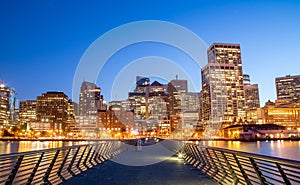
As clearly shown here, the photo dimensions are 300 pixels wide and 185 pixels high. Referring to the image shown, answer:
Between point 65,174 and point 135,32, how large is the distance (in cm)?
999

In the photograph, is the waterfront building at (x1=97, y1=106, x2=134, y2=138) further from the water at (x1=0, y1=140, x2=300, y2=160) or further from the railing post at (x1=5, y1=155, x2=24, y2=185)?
the railing post at (x1=5, y1=155, x2=24, y2=185)

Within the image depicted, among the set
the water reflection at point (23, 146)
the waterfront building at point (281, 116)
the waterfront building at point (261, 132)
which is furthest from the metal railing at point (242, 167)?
the waterfront building at point (281, 116)

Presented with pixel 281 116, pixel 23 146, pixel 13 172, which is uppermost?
pixel 281 116

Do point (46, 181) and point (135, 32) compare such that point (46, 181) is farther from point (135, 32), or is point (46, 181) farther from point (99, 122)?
point (99, 122)

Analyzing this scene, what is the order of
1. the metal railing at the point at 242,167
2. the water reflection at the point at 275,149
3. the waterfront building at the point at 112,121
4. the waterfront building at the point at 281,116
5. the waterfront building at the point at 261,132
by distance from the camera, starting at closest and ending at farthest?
the metal railing at the point at 242,167, the water reflection at the point at 275,149, the waterfront building at the point at 261,132, the waterfront building at the point at 112,121, the waterfront building at the point at 281,116

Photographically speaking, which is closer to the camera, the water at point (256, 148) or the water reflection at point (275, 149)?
the water reflection at point (275, 149)

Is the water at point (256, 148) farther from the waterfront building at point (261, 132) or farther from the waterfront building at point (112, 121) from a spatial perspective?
the waterfront building at point (112, 121)

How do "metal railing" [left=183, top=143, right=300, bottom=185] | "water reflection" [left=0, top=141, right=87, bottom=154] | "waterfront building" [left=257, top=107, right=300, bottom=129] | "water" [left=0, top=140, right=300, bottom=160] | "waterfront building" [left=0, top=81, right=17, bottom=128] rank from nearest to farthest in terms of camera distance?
"metal railing" [left=183, top=143, right=300, bottom=185] < "water" [left=0, top=140, right=300, bottom=160] < "water reflection" [left=0, top=141, right=87, bottom=154] < "waterfront building" [left=257, top=107, right=300, bottom=129] < "waterfront building" [left=0, top=81, right=17, bottom=128]

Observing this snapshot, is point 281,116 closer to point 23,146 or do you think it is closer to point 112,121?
point 112,121

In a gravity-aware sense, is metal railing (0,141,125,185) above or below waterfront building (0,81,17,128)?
below

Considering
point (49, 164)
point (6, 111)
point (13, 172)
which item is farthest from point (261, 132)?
point (6, 111)

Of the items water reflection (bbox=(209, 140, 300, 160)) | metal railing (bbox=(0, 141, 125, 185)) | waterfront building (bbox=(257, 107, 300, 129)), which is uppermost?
waterfront building (bbox=(257, 107, 300, 129))

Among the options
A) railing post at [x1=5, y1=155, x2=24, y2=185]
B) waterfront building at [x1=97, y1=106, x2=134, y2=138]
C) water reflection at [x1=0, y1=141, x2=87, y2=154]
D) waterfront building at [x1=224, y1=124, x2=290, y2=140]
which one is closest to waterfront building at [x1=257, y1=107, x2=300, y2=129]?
waterfront building at [x1=224, y1=124, x2=290, y2=140]

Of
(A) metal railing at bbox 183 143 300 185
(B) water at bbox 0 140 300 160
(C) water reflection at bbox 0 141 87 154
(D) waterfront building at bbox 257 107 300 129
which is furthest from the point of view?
(D) waterfront building at bbox 257 107 300 129
